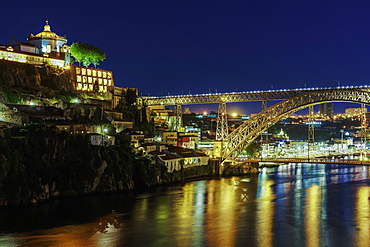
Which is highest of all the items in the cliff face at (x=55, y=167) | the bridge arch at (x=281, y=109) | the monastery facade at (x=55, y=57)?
the monastery facade at (x=55, y=57)

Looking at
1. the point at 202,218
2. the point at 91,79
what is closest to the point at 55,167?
the point at 202,218

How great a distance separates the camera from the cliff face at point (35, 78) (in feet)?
71.2

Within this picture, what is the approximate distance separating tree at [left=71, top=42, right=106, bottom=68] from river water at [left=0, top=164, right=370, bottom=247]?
12340 mm

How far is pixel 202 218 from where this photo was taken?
44.8 feet

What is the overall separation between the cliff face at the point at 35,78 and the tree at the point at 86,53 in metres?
2.57

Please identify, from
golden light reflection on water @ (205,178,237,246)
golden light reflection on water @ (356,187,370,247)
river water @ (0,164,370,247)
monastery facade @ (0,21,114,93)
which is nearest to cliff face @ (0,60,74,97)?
monastery facade @ (0,21,114,93)

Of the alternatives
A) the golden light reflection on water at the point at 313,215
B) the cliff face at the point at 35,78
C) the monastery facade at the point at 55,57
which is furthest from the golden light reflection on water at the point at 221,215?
the monastery facade at the point at 55,57

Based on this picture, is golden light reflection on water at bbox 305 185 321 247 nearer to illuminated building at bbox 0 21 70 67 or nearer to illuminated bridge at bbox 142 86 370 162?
illuminated bridge at bbox 142 86 370 162

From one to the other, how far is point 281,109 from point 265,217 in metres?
9.48

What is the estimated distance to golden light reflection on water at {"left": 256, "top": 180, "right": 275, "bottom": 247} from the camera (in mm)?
11430

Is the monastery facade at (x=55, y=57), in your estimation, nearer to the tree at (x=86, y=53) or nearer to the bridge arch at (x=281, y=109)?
the tree at (x=86, y=53)

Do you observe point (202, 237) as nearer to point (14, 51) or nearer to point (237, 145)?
point (237, 145)

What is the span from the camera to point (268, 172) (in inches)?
1001

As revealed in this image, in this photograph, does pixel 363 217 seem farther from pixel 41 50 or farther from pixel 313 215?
pixel 41 50
